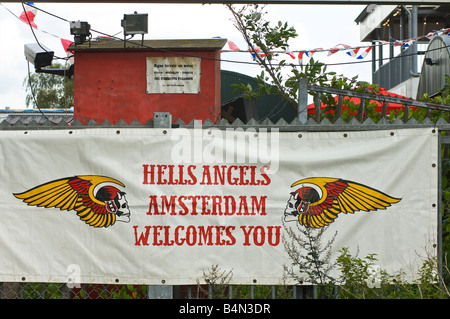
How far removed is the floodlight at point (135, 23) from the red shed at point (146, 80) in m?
0.26

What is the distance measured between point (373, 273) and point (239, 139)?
163 centimetres

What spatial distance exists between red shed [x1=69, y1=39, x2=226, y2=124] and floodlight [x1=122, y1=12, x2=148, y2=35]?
0.86 ft

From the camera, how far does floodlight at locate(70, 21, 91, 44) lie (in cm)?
974

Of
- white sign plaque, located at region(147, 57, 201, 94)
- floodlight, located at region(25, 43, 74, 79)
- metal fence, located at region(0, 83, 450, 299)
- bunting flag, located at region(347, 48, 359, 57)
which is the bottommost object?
metal fence, located at region(0, 83, 450, 299)

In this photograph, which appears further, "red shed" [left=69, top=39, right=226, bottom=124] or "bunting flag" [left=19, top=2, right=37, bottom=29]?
"bunting flag" [left=19, top=2, right=37, bottom=29]

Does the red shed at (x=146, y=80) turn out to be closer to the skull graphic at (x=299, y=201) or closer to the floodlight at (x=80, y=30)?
the floodlight at (x=80, y=30)

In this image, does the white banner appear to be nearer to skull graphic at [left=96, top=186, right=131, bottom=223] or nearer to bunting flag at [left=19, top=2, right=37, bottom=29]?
skull graphic at [left=96, top=186, right=131, bottom=223]

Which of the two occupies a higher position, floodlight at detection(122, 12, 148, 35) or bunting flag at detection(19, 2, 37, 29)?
bunting flag at detection(19, 2, 37, 29)

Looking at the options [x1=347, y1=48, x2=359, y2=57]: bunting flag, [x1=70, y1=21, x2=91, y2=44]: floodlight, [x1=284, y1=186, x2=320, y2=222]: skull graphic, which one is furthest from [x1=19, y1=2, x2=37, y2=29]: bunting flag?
[x1=284, y1=186, x2=320, y2=222]: skull graphic

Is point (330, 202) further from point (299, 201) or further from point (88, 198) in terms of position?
point (88, 198)

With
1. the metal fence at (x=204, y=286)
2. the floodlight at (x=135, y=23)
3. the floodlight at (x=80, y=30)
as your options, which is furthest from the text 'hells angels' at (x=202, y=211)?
the floodlight at (x=80, y=30)

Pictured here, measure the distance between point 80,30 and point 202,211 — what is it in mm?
5686

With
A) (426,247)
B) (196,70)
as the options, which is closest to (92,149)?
(426,247)

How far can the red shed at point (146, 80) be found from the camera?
31.2 ft
